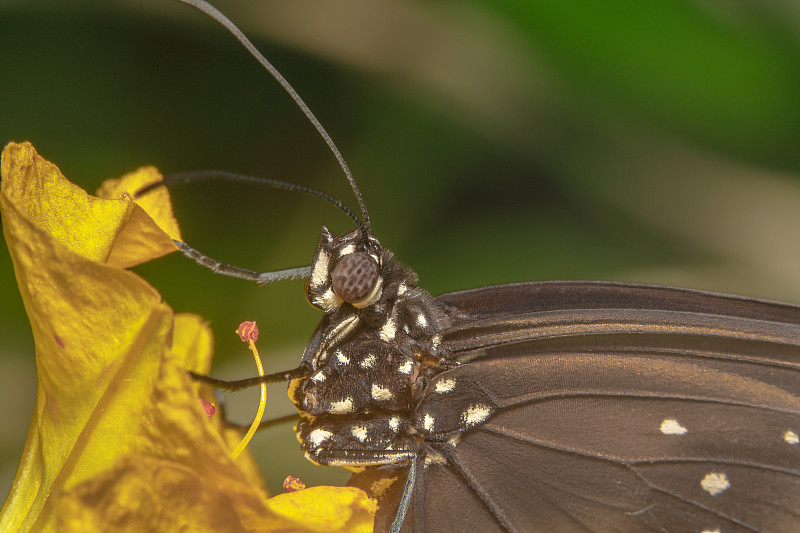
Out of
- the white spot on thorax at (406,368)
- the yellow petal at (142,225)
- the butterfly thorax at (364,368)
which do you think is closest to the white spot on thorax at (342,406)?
the butterfly thorax at (364,368)

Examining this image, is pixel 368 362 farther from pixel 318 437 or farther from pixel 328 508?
pixel 328 508

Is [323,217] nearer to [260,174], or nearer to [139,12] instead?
[260,174]

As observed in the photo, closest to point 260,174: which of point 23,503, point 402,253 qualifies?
point 402,253

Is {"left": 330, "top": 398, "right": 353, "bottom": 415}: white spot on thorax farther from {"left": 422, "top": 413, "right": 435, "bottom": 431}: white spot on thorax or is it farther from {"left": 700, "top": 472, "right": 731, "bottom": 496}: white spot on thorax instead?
{"left": 700, "top": 472, "right": 731, "bottom": 496}: white spot on thorax

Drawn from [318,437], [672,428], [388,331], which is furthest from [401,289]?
[672,428]

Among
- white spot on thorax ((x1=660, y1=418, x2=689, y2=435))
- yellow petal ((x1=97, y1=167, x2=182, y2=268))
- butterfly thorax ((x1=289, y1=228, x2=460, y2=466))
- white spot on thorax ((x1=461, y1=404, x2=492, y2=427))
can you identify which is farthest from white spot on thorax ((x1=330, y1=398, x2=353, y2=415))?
white spot on thorax ((x1=660, y1=418, x2=689, y2=435))

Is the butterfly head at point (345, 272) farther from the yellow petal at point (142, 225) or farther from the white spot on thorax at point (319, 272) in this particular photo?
the yellow petal at point (142, 225)
